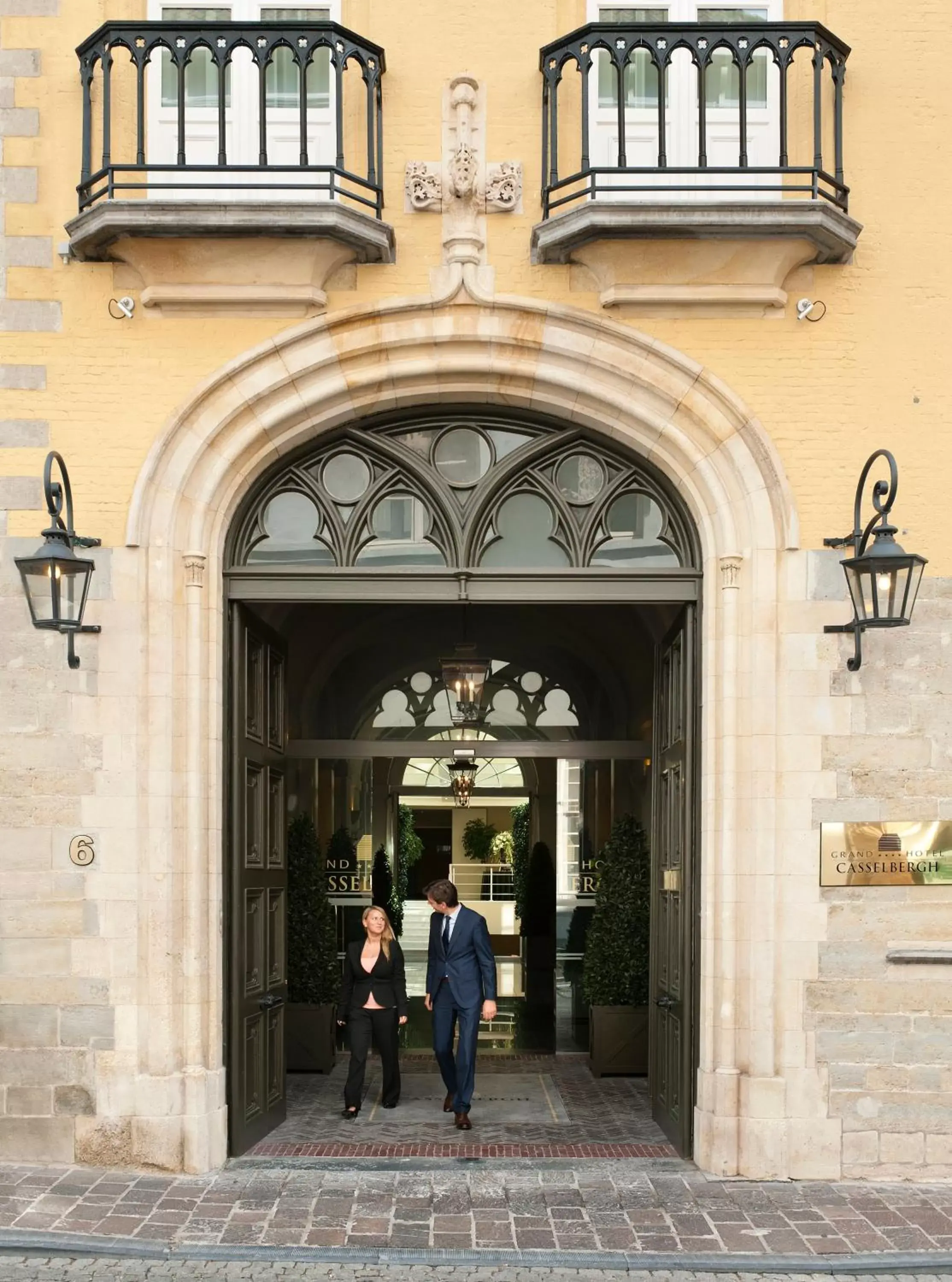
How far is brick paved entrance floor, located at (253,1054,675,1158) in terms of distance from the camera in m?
8.70

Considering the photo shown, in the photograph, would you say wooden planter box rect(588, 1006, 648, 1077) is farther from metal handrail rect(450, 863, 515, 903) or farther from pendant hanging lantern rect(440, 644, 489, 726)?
metal handrail rect(450, 863, 515, 903)

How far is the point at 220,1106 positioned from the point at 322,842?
5528mm

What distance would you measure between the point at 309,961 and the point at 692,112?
7.08 meters

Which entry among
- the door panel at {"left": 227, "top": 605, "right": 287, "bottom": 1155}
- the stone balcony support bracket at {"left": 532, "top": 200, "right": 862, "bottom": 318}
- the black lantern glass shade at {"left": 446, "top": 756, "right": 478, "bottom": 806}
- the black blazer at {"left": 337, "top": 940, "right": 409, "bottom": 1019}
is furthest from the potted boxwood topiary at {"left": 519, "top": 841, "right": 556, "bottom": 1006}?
the stone balcony support bracket at {"left": 532, "top": 200, "right": 862, "bottom": 318}

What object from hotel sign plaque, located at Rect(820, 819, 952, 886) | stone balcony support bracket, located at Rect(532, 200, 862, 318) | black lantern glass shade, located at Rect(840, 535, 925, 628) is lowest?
hotel sign plaque, located at Rect(820, 819, 952, 886)

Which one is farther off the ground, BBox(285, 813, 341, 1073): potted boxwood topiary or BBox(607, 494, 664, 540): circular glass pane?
BBox(607, 494, 664, 540): circular glass pane

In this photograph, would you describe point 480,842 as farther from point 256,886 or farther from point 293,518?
point 293,518

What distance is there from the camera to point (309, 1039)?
11445 millimetres

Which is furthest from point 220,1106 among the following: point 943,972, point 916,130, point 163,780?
point 916,130

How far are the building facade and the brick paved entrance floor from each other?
2.73ft

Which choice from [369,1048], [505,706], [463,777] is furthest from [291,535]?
[463,777]

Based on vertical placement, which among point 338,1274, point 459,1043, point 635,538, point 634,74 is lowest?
point 338,1274

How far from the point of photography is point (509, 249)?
8.49 m

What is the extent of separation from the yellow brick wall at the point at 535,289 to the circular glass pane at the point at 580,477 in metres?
0.92
